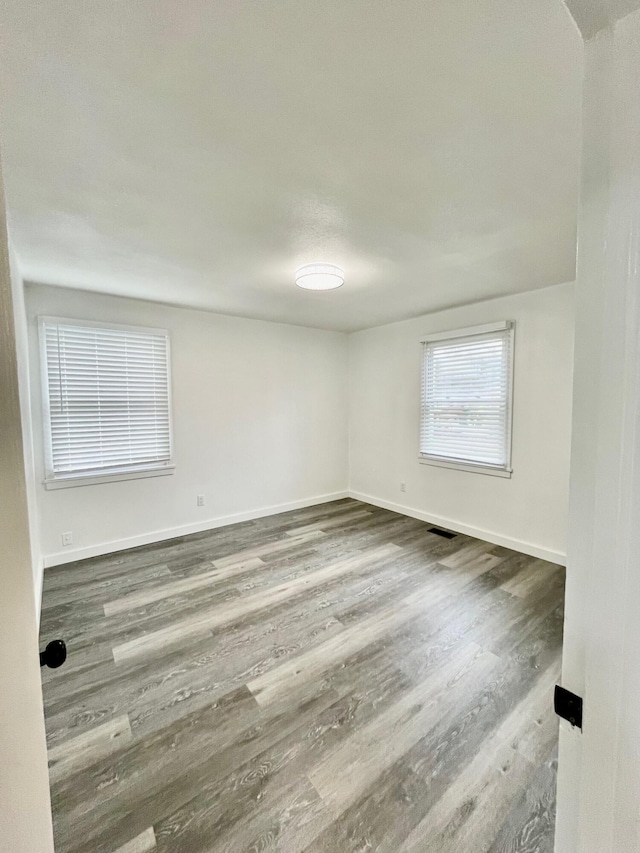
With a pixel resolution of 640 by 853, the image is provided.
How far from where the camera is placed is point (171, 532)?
3.74m

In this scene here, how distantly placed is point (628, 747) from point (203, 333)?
13.2 feet

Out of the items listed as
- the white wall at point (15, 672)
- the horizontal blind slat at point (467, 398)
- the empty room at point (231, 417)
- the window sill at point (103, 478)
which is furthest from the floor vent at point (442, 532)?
the white wall at point (15, 672)

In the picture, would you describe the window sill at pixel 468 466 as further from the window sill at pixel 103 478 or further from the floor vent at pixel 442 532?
the window sill at pixel 103 478

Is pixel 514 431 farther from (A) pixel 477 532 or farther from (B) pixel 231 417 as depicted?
(B) pixel 231 417

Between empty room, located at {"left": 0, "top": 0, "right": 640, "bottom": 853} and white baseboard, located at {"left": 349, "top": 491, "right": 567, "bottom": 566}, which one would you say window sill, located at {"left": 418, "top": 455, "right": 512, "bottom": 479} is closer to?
empty room, located at {"left": 0, "top": 0, "right": 640, "bottom": 853}

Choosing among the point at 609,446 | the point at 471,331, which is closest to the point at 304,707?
the point at 609,446

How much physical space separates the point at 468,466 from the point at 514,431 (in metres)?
0.60

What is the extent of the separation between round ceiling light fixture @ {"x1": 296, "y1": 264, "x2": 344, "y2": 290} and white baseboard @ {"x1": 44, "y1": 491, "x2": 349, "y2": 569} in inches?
111

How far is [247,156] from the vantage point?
4.50ft

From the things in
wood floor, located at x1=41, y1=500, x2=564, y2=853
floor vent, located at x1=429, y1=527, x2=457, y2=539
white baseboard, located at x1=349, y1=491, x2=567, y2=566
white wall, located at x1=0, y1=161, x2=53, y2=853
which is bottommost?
wood floor, located at x1=41, y1=500, x2=564, y2=853

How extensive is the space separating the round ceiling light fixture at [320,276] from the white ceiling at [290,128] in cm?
15

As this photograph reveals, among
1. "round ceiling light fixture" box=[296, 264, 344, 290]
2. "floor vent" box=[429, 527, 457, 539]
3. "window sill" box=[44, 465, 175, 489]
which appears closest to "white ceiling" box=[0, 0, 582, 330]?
"round ceiling light fixture" box=[296, 264, 344, 290]

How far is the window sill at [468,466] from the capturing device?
3.45 meters

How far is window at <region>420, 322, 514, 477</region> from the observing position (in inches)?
135
